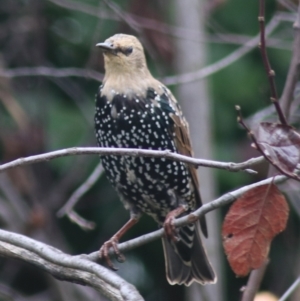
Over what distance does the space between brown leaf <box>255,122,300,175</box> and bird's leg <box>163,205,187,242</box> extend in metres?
1.51

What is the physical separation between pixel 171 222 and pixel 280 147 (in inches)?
70.1

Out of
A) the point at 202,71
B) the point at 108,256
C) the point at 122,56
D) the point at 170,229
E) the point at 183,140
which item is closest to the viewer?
the point at 170,229

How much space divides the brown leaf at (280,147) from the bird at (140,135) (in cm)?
178

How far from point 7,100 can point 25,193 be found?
0.72m

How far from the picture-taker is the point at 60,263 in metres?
3.06

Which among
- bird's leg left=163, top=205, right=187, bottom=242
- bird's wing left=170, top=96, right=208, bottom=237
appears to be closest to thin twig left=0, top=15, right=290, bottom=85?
bird's wing left=170, top=96, right=208, bottom=237

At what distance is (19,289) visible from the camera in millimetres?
7254

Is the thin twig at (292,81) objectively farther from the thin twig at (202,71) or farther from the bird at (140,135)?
the thin twig at (202,71)

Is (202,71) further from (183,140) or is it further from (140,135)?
(140,135)

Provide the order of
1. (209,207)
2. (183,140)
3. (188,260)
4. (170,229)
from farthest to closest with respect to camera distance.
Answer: (188,260) → (183,140) → (170,229) → (209,207)

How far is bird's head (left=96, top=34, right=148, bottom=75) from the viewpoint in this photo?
428 cm

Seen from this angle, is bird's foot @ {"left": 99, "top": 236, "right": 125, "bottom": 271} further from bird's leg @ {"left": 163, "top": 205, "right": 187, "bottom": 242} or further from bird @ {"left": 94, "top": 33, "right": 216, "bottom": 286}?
bird's leg @ {"left": 163, "top": 205, "right": 187, "bottom": 242}

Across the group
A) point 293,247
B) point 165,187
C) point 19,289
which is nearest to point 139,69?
point 165,187

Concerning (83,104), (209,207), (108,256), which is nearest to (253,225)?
(209,207)
